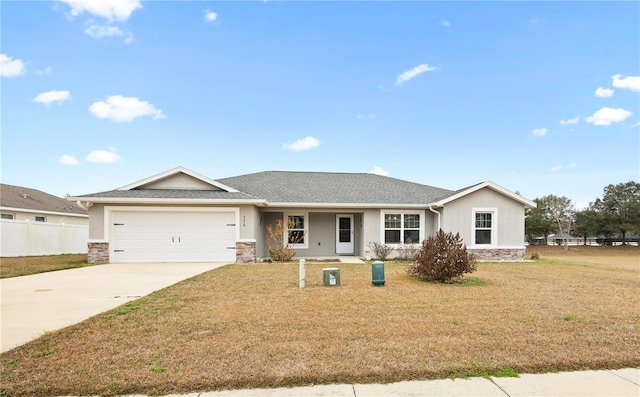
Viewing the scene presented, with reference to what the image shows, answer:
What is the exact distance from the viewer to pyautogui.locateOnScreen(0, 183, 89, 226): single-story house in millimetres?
20766

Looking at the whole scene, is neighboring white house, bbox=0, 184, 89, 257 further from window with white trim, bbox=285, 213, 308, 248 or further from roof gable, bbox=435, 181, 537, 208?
roof gable, bbox=435, 181, 537, 208

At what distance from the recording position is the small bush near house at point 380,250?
15578 millimetres

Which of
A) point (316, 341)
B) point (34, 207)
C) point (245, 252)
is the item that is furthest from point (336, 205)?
point (34, 207)

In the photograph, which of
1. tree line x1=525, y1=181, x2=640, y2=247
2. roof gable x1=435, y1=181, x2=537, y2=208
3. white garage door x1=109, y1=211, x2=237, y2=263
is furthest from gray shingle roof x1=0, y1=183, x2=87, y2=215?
tree line x1=525, y1=181, x2=640, y2=247

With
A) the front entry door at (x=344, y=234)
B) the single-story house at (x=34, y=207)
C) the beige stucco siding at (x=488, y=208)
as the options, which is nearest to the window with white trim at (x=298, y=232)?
the front entry door at (x=344, y=234)

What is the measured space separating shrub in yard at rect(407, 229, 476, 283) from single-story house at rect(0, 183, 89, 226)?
18.5 meters

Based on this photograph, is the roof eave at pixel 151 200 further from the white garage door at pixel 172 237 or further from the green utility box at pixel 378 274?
the green utility box at pixel 378 274

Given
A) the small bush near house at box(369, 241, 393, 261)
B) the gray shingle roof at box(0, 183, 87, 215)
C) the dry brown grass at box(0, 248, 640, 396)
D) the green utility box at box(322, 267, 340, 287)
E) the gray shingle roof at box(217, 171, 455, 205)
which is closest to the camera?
the dry brown grass at box(0, 248, 640, 396)

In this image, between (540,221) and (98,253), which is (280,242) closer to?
(98,253)

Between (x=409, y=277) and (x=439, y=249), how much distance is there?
1.51 meters

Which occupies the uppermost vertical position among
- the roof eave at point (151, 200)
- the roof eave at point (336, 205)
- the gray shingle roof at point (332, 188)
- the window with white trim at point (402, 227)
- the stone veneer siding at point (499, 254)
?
the gray shingle roof at point (332, 188)

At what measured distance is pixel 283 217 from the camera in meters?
16.9

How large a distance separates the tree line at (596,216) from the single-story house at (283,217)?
3038cm

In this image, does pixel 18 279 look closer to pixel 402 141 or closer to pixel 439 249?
pixel 439 249
